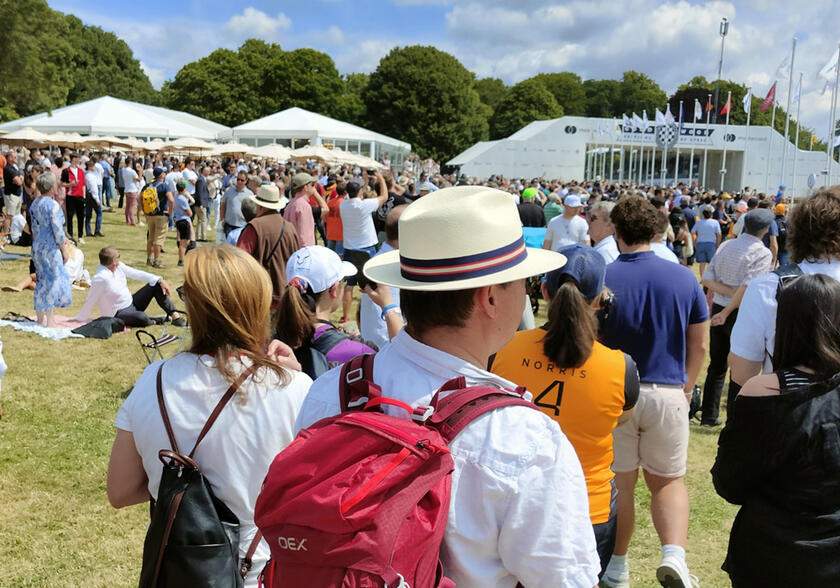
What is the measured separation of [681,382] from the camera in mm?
3895

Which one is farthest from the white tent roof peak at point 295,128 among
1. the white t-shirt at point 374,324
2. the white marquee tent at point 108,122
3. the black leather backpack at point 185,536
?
the black leather backpack at point 185,536

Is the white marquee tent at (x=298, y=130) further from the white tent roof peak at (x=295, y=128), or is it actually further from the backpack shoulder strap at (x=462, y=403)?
the backpack shoulder strap at (x=462, y=403)

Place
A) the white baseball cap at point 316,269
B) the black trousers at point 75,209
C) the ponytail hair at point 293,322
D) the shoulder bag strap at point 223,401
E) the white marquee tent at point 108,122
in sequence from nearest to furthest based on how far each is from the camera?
1. the shoulder bag strap at point 223,401
2. the ponytail hair at point 293,322
3. the white baseball cap at point 316,269
4. the black trousers at point 75,209
5. the white marquee tent at point 108,122

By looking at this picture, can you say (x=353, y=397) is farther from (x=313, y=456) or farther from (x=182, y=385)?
(x=182, y=385)

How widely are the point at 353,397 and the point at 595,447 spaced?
1.80 metres

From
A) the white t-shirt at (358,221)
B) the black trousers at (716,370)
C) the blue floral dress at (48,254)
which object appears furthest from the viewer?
the white t-shirt at (358,221)

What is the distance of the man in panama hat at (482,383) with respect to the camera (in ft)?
4.27

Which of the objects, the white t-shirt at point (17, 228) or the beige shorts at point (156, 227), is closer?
the beige shorts at point (156, 227)

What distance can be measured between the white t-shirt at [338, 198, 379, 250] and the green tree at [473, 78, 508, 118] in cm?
10906

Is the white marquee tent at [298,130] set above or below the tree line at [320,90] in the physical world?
below

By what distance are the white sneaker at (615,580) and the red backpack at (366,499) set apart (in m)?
2.90

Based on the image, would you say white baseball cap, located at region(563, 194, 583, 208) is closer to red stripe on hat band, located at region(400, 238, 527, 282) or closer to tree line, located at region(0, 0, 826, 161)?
red stripe on hat band, located at region(400, 238, 527, 282)

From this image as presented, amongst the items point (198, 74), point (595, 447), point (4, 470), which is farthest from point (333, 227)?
point (198, 74)

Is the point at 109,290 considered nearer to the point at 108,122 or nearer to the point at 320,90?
the point at 108,122
